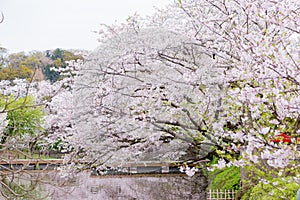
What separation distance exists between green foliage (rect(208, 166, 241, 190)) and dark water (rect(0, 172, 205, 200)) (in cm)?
80

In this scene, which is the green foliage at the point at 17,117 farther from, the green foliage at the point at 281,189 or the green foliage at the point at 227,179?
the green foliage at the point at 227,179

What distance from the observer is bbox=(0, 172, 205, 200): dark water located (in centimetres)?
1026

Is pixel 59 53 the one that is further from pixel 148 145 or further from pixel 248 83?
pixel 248 83

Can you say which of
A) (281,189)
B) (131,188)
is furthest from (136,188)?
(281,189)

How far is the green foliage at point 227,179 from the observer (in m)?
7.53

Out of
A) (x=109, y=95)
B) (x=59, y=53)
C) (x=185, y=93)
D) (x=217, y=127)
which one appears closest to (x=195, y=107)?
(x=185, y=93)

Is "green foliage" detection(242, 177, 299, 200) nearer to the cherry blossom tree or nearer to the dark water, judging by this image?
the cherry blossom tree

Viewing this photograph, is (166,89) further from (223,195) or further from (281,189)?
(281,189)

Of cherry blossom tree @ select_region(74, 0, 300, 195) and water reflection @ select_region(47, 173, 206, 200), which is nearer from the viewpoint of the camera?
cherry blossom tree @ select_region(74, 0, 300, 195)

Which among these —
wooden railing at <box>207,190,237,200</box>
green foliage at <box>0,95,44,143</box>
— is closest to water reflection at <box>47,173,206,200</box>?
wooden railing at <box>207,190,237,200</box>

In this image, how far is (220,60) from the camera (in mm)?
6383

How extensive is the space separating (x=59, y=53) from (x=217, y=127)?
32.6 meters

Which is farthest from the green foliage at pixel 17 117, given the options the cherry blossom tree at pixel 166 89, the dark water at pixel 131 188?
the dark water at pixel 131 188

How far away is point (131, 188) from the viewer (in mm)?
12086
